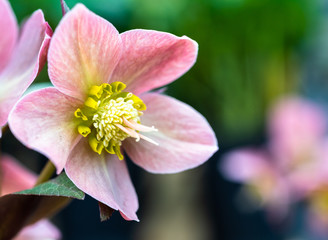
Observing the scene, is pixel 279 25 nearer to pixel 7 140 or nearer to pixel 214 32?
pixel 214 32

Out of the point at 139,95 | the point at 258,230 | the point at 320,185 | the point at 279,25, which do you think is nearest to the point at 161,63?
the point at 139,95

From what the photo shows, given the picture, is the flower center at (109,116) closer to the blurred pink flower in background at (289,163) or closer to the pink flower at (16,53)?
the pink flower at (16,53)

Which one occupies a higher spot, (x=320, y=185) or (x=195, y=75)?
(x=320, y=185)

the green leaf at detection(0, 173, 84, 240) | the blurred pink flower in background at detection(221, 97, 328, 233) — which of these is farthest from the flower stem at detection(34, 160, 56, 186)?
the blurred pink flower in background at detection(221, 97, 328, 233)

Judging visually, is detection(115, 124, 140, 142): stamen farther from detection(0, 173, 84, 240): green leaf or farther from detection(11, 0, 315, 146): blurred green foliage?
detection(11, 0, 315, 146): blurred green foliage

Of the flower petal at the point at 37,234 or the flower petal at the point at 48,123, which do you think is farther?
the flower petal at the point at 37,234

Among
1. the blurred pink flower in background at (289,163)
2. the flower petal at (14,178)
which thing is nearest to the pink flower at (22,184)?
the flower petal at (14,178)

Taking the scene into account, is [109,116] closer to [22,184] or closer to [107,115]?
[107,115]

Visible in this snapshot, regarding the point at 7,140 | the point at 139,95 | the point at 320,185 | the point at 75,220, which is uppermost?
the point at 139,95
